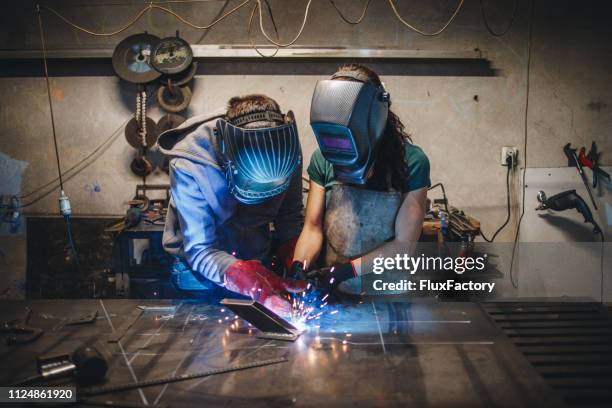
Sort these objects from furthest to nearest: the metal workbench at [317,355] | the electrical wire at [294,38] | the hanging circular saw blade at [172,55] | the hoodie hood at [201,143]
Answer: the electrical wire at [294,38] < the hanging circular saw blade at [172,55] < the hoodie hood at [201,143] < the metal workbench at [317,355]

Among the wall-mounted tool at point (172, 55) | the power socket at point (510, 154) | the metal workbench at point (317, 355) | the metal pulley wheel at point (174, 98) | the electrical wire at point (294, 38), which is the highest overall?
the electrical wire at point (294, 38)

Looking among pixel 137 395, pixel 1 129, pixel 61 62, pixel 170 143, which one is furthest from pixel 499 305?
pixel 1 129

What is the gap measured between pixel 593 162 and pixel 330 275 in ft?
9.90

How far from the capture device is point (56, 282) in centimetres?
420

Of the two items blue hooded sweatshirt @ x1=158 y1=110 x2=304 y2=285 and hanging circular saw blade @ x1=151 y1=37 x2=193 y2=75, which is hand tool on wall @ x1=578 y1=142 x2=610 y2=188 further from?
hanging circular saw blade @ x1=151 y1=37 x2=193 y2=75

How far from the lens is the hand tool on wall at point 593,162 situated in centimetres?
399

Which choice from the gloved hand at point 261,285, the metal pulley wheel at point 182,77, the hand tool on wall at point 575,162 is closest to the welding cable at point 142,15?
the metal pulley wheel at point 182,77

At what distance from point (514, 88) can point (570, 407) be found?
3.29 m

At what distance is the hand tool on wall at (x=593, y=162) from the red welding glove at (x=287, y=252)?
8.98 feet

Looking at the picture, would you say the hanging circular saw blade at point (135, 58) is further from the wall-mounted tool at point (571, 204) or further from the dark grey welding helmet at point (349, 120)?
the wall-mounted tool at point (571, 204)

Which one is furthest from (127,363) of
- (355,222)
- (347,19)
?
(347,19)

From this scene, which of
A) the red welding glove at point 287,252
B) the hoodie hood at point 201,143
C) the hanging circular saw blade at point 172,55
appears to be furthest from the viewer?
the hanging circular saw blade at point 172,55

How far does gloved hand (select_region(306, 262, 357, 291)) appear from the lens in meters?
2.07

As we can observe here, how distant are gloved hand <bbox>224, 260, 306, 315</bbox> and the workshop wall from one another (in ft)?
7.45
